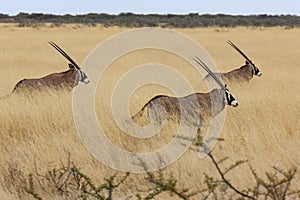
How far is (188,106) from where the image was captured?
7250 mm

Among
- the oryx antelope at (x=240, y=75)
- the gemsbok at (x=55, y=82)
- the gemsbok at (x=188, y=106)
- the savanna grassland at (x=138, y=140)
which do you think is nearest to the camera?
the savanna grassland at (x=138, y=140)

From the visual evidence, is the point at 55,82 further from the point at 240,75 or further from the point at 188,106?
the point at 240,75

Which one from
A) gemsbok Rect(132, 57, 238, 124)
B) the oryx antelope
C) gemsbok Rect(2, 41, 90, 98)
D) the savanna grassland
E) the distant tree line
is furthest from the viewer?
the distant tree line

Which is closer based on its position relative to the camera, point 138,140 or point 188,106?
point 138,140

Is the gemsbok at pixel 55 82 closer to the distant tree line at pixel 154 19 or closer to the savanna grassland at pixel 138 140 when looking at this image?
the savanna grassland at pixel 138 140

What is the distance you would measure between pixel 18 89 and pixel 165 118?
112 inches

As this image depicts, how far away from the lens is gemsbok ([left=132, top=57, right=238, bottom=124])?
23.1ft

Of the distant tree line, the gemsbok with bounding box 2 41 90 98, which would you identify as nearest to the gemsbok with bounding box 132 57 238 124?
the gemsbok with bounding box 2 41 90 98

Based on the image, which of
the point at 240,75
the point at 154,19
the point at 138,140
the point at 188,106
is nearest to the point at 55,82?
the point at 188,106

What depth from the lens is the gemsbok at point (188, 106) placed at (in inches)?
277

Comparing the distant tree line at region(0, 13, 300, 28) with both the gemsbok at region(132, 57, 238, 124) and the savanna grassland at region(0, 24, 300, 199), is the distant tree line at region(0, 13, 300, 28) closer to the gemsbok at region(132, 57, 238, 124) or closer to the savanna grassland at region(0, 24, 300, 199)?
the savanna grassland at region(0, 24, 300, 199)

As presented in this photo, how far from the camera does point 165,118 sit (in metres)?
6.93

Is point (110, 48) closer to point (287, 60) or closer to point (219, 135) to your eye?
point (287, 60)

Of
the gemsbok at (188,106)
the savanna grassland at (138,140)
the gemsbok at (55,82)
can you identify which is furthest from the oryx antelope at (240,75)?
the gemsbok at (188,106)
